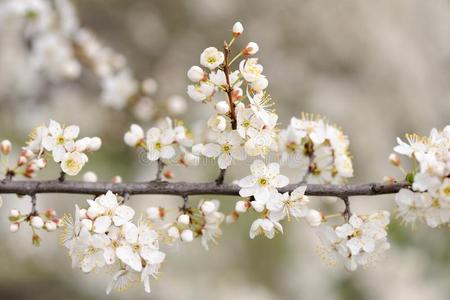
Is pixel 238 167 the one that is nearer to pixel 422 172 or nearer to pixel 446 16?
pixel 446 16

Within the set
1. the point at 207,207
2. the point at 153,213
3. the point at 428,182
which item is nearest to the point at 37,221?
the point at 153,213

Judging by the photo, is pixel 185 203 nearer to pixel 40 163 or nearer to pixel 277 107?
pixel 40 163

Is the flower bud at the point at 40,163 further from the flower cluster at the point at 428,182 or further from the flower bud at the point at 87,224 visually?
the flower cluster at the point at 428,182

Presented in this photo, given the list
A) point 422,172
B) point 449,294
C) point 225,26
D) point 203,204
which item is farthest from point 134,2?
point 422,172

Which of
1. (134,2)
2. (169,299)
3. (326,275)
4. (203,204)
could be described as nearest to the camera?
(203,204)

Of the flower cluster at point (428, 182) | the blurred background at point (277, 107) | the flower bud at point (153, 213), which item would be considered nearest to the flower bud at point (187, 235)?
the flower bud at point (153, 213)

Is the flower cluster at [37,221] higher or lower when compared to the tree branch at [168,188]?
lower

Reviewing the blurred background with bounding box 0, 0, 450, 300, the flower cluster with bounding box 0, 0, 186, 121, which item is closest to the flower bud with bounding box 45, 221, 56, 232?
the flower cluster with bounding box 0, 0, 186, 121
